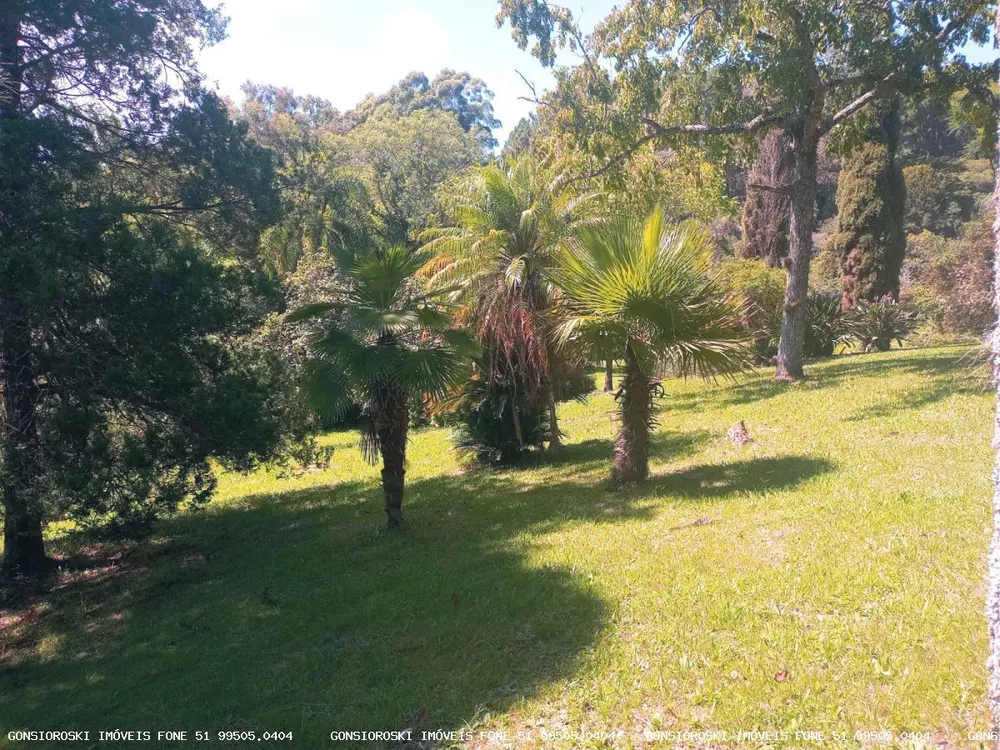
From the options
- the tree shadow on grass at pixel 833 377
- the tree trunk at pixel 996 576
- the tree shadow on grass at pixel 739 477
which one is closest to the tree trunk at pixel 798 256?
the tree shadow on grass at pixel 833 377

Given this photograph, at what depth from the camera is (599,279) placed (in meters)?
7.48

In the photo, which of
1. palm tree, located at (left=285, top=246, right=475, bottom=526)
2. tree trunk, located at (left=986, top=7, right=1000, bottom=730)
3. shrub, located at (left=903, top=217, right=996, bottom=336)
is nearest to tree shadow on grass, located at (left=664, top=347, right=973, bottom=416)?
shrub, located at (left=903, top=217, right=996, bottom=336)

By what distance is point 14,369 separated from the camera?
7.95 m

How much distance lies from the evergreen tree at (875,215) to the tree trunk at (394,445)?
19897 millimetres

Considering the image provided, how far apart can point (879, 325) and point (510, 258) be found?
14614mm

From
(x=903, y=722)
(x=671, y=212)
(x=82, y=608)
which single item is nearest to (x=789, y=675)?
(x=903, y=722)

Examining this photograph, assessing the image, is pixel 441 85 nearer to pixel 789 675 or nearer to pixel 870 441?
pixel 870 441

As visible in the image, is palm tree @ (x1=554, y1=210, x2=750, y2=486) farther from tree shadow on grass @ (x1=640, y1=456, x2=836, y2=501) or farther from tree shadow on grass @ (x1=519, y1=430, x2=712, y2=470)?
tree shadow on grass @ (x1=519, y1=430, x2=712, y2=470)

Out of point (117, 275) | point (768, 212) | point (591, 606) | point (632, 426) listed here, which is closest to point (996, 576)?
point (591, 606)

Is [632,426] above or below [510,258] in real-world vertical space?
below

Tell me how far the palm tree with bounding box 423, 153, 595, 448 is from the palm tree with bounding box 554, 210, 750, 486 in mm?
2758

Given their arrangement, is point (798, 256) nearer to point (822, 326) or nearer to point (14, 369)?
point (822, 326)

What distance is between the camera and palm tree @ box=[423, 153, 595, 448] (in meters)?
10.7

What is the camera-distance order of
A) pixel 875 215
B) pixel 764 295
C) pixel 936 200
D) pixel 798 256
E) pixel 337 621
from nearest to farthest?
pixel 337 621 < pixel 798 256 < pixel 764 295 < pixel 875 215 < pixel 936 200
